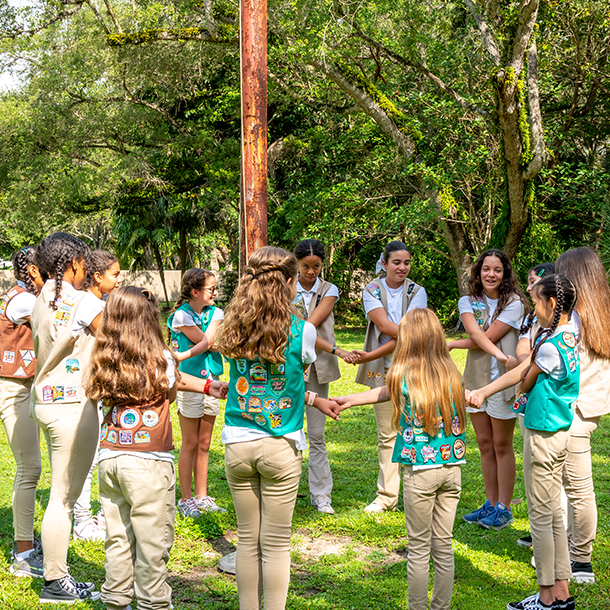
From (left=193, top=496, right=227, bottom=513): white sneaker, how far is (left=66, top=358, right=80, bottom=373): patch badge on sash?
Answer: 2.11 m

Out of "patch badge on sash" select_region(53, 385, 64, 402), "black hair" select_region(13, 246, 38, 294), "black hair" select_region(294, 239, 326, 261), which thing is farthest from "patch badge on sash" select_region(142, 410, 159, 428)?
"black hair" select_region(294, 239, 326, 261)

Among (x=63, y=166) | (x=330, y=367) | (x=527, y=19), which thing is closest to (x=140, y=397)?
(x=330, y=367)

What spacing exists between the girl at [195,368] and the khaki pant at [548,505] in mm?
2566

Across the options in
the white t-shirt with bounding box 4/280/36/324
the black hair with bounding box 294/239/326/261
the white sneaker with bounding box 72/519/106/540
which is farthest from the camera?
the black hair with bounding box 294/239/326/261

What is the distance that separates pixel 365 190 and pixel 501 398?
15.6 meters

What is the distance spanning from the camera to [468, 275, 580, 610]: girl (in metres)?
3.47

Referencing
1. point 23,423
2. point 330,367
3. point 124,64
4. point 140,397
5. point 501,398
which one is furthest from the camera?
point 124,64

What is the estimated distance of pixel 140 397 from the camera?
3.11 meters

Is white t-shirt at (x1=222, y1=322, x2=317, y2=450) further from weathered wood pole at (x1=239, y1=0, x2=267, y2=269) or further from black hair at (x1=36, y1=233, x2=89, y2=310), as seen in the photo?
black hair at (x1=36, y1=233, x2=89, y2=310)

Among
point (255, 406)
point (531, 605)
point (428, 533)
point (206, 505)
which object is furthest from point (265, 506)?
point (206, 505)

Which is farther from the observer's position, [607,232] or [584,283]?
[607,232]

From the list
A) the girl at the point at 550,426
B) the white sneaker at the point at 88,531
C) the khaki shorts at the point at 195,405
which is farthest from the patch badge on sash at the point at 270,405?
the white sneaker at the point at 88,531

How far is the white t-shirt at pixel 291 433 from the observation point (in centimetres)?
307

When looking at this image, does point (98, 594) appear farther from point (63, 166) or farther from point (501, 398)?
point (63, 166)
